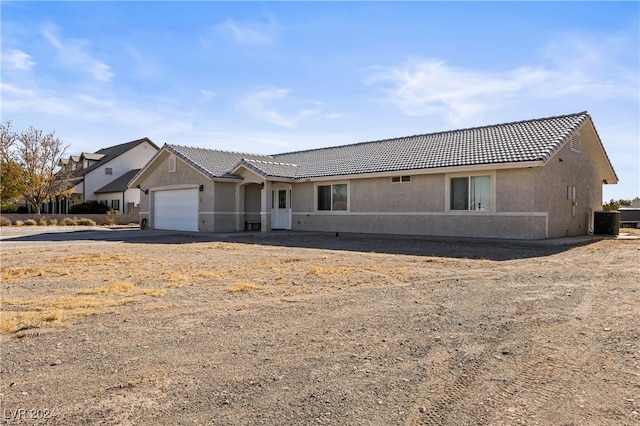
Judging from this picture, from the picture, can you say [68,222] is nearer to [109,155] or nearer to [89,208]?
[89,208]

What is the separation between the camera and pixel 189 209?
25.7 m

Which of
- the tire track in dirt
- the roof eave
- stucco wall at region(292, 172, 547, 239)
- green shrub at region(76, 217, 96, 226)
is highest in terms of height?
the roof eave

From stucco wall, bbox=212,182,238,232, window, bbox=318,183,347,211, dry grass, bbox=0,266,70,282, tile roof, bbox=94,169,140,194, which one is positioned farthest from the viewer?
tile roof, bbox=94,169,140,194

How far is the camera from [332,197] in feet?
75.8

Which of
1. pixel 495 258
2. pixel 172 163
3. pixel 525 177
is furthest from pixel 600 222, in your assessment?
pixel 172 163

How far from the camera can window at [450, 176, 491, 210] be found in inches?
703

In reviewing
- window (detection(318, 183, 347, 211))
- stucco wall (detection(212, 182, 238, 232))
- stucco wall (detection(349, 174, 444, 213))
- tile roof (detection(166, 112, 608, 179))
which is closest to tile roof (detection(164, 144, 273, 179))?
tile roof (detection(166, 112, 608, 179))

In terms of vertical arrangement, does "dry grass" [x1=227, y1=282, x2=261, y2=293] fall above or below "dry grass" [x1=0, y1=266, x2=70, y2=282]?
below

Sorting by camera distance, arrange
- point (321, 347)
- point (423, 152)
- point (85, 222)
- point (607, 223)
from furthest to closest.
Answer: point (85, 222) → point (423, 152) → point (607, 223) → point (321, 347)

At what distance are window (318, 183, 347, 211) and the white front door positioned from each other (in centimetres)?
235

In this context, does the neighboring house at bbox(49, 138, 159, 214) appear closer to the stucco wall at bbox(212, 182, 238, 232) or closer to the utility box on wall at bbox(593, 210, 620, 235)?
the stucco wall at bbox(212, 182, 238, 232)

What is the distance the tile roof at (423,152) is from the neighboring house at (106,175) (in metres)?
17.7

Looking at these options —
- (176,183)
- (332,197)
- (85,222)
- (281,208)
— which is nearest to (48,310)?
(332,197)

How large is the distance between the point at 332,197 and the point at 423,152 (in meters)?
4.95
